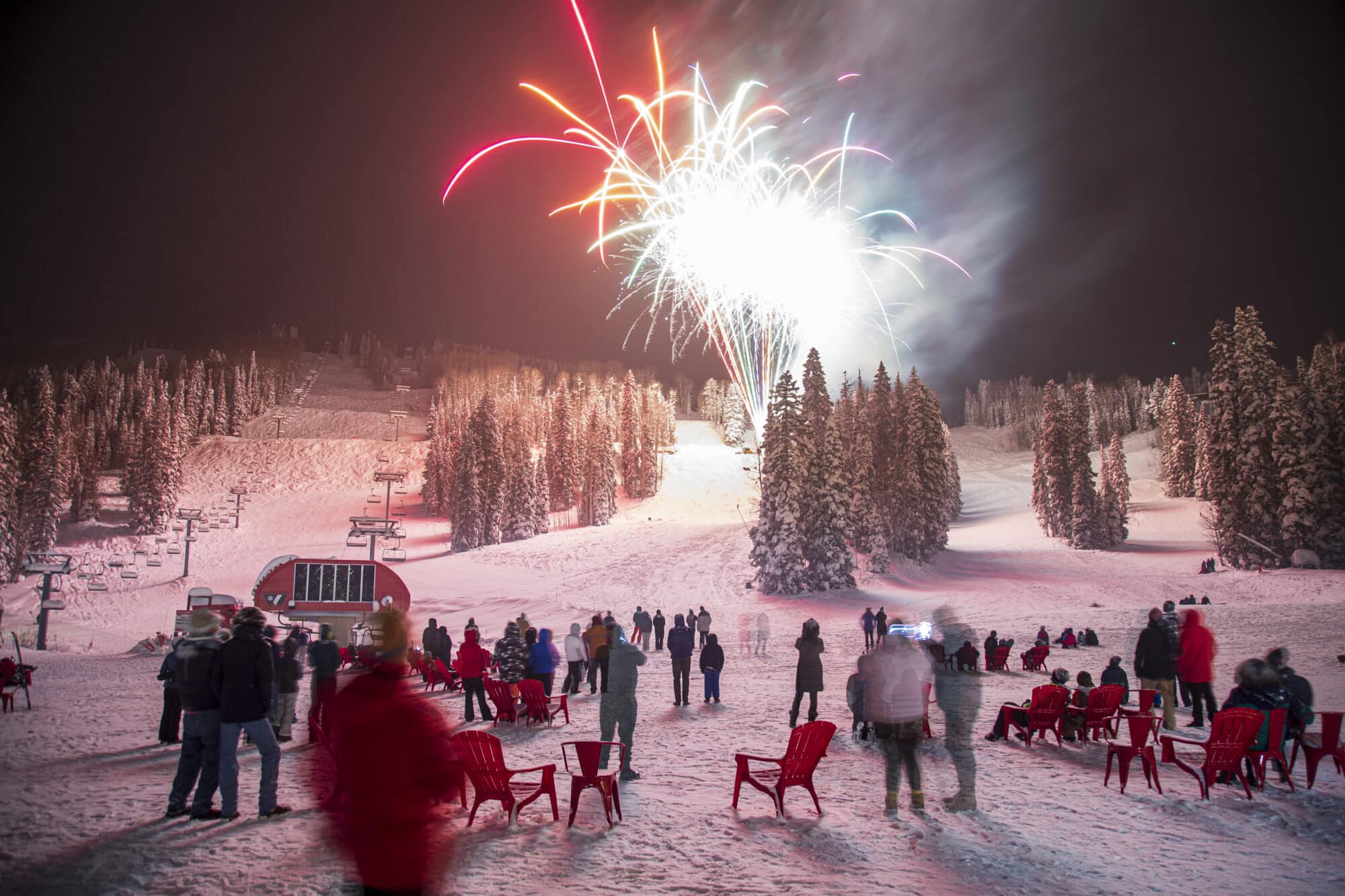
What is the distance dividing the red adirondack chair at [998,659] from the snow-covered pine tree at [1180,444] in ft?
217

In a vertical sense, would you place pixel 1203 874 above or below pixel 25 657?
above

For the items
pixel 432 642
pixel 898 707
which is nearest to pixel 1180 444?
pixel 432 642

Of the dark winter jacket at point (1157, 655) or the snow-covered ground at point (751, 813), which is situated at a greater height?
the dark winter jacket at point (1157, 655)

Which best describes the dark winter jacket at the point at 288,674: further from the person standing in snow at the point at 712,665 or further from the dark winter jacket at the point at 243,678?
the person standing in snow at the point at 712,665

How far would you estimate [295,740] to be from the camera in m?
11.6

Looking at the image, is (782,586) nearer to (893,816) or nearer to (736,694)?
(736,694)

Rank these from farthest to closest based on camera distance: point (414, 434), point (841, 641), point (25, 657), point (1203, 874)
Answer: point (414, 434), point (841, 641), point (25, 657), point (1203, 874)

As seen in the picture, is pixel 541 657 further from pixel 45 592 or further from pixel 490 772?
pixel 45 592

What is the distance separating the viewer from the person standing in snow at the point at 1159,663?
1123cm

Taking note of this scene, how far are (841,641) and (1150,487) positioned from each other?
73639 millimetres

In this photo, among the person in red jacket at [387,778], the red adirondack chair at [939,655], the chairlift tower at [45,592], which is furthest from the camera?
the chairlift tower at [45,592]

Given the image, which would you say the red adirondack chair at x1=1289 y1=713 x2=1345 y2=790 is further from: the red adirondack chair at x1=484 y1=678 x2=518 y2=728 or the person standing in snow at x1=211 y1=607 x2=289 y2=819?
the person standing in snow at x1=211 y1=607 x2=289 y2=819

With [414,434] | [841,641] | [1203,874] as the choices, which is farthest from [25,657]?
[414,434]

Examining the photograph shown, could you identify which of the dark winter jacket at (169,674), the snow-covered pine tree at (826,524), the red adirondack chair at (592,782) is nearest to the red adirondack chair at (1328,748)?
the red adirondack chair at (592,782)
